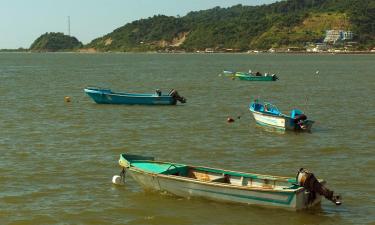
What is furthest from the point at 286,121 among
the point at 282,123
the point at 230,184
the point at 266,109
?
the point at 230,184

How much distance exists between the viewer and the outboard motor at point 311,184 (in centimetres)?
1977

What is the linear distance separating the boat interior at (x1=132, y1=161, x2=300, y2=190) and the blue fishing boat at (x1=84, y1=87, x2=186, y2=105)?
28170 mm

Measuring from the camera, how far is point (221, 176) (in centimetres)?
2219

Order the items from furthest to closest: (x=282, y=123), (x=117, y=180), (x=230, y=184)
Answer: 1. (x=282, y=123)
2. (x=117, y=180)
3. (x=230, y=184)

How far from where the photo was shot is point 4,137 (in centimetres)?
3534

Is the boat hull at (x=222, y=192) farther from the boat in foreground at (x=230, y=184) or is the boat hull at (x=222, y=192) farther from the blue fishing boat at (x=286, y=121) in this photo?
the blue fishing boat at (x=286, y=121)

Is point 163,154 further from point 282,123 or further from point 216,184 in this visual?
point 216,184

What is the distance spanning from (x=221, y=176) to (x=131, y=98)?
30.6m

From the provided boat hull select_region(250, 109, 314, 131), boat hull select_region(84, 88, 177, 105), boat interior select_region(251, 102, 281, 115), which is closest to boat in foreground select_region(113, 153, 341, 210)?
boat hull select_region(250, 109, 314, 131)

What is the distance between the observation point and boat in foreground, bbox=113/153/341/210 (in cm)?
1991

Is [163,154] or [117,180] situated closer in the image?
[117,180]

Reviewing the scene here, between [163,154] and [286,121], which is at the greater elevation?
[286,121]

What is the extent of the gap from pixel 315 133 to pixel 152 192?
16.1 meters

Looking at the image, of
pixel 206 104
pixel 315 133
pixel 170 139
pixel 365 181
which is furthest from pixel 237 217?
pixel 206 104
